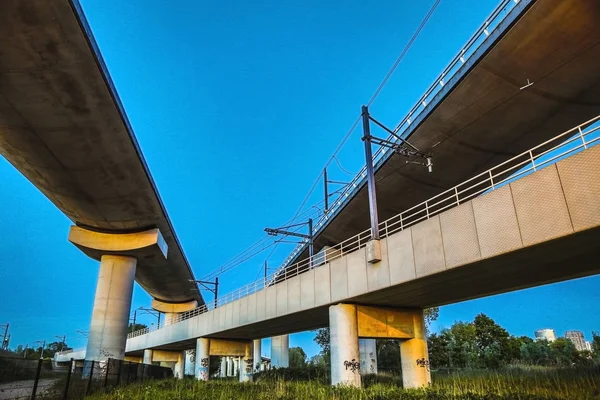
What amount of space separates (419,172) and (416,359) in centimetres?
957

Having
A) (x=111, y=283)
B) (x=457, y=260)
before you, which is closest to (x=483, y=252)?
(x=457, y=260)

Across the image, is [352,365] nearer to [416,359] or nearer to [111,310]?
[416,359]

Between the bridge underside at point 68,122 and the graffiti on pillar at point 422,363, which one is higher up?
the bridge underside at point 68,122

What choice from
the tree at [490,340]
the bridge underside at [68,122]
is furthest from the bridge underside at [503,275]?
the tree at [490,340]

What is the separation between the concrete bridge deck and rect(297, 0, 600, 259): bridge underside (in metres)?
5.84

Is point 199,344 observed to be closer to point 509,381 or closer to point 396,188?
point 396,188

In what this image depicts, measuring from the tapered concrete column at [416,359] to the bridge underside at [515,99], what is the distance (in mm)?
7926

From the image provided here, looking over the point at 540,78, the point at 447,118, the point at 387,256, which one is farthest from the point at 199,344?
the point at 540,78

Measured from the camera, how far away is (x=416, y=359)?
19.1 m

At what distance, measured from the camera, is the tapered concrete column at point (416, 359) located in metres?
18.5

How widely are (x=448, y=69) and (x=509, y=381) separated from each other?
12344 millimetres

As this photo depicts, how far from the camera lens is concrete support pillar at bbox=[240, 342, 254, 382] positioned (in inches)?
1385

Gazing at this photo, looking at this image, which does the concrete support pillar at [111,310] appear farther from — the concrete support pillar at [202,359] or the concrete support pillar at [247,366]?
the concrete support pillar at [247,366]

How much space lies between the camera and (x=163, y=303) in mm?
59906
